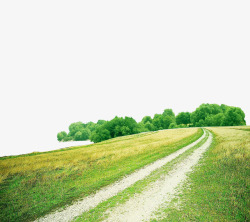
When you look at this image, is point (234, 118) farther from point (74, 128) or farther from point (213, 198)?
point (74, 128)

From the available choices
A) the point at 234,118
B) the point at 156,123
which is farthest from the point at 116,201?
the point at 156,123

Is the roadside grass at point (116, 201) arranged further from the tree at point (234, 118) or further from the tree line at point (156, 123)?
the tree at point (234, 118)

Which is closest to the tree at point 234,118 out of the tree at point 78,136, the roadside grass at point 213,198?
→ the roadside grass at point 213,198

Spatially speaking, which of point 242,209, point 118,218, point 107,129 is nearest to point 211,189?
point 242,209

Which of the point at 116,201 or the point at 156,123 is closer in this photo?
the point at 116,201

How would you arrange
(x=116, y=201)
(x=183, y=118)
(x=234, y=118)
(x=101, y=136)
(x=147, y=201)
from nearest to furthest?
(x=147, y=201) → (x=116, y=201) → (x=234, y=118) → (x=101, y=136) → (x=183, y=118)

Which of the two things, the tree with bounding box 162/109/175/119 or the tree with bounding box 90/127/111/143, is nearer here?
the tree with bounding box 90/127/111/143

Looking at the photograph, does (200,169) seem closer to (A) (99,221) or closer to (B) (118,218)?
(B) (118,218)

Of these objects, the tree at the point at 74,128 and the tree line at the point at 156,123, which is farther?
the tree at the point at 74,128

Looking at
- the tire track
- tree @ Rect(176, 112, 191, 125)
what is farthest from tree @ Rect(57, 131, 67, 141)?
the tire track

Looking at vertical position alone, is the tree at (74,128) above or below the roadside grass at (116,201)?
above

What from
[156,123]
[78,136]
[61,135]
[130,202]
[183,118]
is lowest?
[78,136]

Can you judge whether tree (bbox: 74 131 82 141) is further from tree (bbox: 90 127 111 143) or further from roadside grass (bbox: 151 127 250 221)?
roadside grass (bbox: 151 127 250 221)

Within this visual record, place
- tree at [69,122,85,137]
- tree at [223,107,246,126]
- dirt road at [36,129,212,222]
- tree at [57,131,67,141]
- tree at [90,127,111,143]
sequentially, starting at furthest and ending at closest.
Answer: tree at [57,131,67,141] < tree at [69,122,85,137] < tree at [90,127,111,143] < tree at [223,107,246,126] < dirt road at [36,129,212,222]
